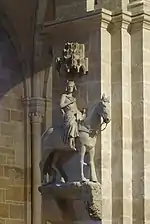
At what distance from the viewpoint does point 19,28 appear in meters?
11.6

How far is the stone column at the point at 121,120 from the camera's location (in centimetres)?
764

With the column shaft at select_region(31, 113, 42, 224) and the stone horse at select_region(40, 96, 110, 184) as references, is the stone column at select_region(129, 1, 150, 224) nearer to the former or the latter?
the stone horse at select_region(40, 96, 110, 184)

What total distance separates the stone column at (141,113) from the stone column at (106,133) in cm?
25

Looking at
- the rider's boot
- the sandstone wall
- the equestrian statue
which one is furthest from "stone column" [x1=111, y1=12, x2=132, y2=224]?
the sandstone wall

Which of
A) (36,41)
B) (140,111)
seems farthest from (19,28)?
(140,111)

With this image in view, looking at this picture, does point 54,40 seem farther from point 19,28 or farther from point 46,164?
point 19,28

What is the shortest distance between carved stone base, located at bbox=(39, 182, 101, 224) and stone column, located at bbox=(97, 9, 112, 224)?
0.39ft

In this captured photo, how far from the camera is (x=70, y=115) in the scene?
757cm

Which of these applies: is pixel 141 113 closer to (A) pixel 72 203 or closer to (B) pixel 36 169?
(A) pixel 72 203

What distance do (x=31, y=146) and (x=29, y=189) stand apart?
64 centimetres

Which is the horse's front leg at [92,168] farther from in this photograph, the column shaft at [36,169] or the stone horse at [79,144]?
the column shaft at [36,169]

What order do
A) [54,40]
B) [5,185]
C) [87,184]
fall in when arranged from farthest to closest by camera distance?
[5,185] < [54,40] < [87,184]

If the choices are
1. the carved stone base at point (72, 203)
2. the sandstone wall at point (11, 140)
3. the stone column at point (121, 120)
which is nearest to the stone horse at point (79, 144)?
the carved stone base at point (72, 203)

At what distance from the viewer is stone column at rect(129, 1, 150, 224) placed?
25.1ft
